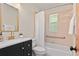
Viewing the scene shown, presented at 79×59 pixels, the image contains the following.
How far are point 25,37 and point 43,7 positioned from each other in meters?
0.51

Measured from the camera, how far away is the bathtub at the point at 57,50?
211 centimetres

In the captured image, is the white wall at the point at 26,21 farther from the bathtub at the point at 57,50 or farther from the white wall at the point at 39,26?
the bathtub at the point at 57,50

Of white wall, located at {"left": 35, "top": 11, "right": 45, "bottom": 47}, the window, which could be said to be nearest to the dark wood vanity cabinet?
white wall, located at {"left": 35, "top": 11, "right": 45, "bottom": 47}

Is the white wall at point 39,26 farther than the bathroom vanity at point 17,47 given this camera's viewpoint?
Yes

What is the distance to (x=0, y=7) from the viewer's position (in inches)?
82.1

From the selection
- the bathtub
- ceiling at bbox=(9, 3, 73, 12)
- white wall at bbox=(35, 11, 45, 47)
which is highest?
ceiling at bbox=(9, 3, 73, 12)

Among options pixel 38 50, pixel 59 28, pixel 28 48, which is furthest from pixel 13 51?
pixel 59 28

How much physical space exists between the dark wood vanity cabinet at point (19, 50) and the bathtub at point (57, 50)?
0.27 metres

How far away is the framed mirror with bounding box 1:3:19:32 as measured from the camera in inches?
82.0

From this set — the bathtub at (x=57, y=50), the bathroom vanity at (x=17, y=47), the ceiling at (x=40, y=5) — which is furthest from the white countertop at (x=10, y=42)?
the ceiling at (x=40, y=5)

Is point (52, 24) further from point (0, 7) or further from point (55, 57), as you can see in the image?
point (0, 7)

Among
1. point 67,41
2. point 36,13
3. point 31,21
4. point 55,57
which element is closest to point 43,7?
point 36,13

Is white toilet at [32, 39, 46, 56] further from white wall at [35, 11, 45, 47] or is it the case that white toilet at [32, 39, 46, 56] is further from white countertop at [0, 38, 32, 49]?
white countertop at [0, 38, 32, 49]

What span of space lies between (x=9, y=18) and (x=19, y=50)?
481 millimetres
